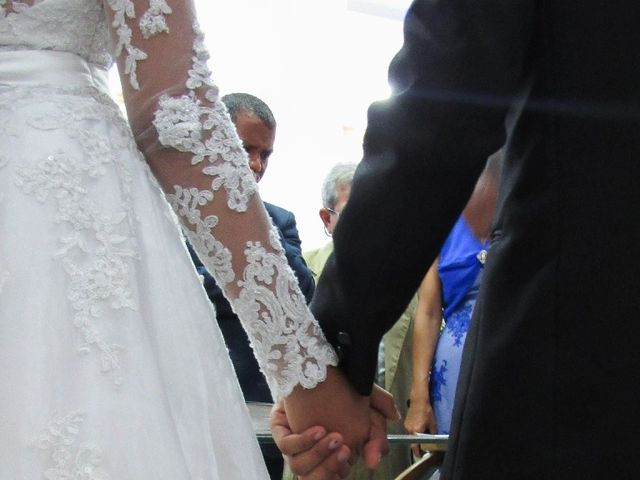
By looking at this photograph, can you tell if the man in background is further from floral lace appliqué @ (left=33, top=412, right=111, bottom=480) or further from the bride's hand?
floral lace appliqué @ (left=33, top=412, right=111, bottom=480)

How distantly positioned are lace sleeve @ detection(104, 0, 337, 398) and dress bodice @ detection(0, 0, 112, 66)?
0.04 meters

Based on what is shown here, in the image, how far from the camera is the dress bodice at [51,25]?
1.14 metres

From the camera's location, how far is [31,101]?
3.70 ft

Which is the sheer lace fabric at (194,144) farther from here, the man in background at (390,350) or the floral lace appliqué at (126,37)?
the man in background at (390,350)

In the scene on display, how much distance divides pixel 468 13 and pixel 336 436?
56 centimetres

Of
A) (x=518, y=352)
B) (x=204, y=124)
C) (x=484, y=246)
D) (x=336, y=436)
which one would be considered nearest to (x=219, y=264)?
(x=204, y=124)

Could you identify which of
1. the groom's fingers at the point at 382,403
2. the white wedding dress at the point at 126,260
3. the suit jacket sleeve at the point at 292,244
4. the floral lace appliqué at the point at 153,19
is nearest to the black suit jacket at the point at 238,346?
the suit jacket sleeve at the point at 292,244

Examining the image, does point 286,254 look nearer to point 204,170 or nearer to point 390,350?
point 390,350

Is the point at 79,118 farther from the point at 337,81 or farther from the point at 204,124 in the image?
the point at 337,81

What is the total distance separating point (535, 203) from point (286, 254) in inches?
56.7

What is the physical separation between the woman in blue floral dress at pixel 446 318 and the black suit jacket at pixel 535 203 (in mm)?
1396

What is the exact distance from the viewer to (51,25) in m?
1.15

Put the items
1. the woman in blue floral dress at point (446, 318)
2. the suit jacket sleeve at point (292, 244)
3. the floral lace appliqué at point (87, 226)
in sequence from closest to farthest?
1. the floral lace appliqué at point (87, 226)
2. the suit jacket sleeve at point (292, 244)
3. the woman in blue floral dress at point (446, 318)

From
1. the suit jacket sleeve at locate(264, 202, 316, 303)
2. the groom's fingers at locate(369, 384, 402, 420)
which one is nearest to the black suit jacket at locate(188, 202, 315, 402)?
the suit jacket sleeve at locate(264, 202, 316, 303)
